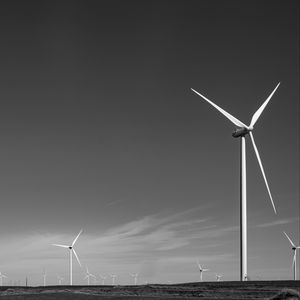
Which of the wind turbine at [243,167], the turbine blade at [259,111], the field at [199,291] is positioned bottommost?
the field at [199,291]

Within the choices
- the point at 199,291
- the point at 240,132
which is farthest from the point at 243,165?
the point at 199,291

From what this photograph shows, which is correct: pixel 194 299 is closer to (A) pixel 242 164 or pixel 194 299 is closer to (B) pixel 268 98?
(A) pixel 242 164

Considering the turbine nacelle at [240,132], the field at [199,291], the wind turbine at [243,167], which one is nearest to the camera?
the field at [199,291]

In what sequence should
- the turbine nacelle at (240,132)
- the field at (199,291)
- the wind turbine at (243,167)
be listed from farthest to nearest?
the turbine nacelle at (240,132) → the wind turbine at (243,167) → the field at (199,291)

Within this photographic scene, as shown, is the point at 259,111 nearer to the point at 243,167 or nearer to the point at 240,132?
the point at 240,132

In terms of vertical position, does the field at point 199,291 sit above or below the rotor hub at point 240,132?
below

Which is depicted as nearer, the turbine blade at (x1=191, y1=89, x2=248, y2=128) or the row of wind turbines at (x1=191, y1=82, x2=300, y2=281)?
the row of wind turbines at (x1=191, y1=82, x2=300, y2=281)

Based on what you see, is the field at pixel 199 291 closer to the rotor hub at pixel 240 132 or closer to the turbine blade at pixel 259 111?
the rotor hub at pixel 240 132

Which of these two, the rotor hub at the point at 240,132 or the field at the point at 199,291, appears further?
the rotor hub at the point at 240,132

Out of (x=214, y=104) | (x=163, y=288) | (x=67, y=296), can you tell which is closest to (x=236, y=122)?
(x=214, y=104)

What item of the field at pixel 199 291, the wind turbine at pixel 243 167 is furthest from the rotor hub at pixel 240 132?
the field at pixel 199 291

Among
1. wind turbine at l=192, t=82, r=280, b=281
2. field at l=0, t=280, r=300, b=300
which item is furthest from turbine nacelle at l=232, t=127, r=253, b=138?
field at l=0, t=280, r=300, b=300

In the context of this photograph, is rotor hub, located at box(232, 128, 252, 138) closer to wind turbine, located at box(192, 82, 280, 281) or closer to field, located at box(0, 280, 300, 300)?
wind turbine, located at box(192, 82, 280, 281)

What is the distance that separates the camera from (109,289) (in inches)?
3014
